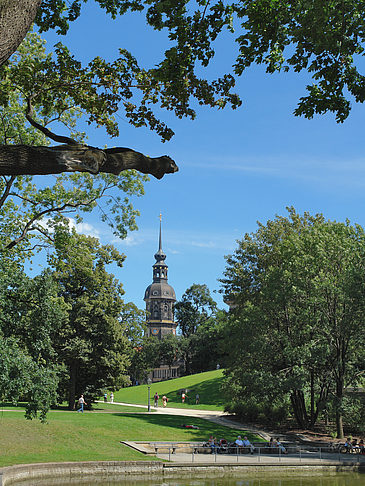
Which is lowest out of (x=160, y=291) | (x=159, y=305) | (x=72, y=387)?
(x=72, y=387)

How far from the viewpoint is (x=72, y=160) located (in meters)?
6.14

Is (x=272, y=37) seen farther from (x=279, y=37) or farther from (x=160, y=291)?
(x=160, y=291)

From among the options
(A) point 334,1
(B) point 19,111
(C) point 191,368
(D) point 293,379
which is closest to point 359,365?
(D) point 293,379

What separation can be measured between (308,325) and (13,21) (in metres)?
27.8

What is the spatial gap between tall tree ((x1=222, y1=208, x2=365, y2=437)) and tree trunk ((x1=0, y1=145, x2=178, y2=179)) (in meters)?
24.1

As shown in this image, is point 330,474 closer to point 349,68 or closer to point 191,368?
point 349,68

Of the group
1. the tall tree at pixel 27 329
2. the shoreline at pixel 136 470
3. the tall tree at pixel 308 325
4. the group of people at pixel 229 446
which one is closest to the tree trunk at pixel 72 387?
the tall tree at pixel 308 325

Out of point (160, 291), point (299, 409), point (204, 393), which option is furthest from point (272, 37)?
point (160, 291)

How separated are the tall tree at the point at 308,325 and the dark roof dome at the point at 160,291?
11819 centimetres

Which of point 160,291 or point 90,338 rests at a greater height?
point 160,291

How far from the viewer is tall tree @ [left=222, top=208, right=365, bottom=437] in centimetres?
2967

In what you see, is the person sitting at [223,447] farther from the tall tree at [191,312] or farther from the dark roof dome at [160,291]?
the dark roof dome at [160,291]

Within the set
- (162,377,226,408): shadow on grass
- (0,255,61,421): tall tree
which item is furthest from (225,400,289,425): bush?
(0,255,61,421): tall tree

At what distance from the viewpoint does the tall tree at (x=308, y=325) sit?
1168 inches
